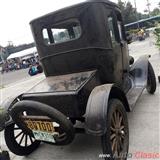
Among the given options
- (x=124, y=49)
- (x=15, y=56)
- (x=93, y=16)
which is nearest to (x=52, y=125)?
(x=93, y=16)

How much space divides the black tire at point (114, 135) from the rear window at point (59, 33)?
1.62 metres

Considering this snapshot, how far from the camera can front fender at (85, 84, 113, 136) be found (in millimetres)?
3227

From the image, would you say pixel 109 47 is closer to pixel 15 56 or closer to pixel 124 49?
pixel 124 49

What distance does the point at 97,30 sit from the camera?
438cm

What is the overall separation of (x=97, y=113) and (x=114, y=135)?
508mm

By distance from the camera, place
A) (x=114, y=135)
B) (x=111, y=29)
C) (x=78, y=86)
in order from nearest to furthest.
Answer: (x=114, y=135) → (x=78, y=86) → (x=111, y=29)

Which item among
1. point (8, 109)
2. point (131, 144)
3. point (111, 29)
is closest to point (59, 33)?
point (111, 29)

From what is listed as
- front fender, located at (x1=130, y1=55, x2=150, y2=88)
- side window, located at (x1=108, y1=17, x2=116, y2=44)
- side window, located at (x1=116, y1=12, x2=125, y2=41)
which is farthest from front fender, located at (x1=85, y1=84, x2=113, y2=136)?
side window, located at (x1=116, y1=12, x2=125, y2=41)

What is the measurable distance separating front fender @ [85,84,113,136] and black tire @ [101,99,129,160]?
0.13 m

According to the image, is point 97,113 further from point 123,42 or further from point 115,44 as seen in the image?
point 123,42

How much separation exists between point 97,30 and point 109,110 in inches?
58.1

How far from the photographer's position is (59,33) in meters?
5.01

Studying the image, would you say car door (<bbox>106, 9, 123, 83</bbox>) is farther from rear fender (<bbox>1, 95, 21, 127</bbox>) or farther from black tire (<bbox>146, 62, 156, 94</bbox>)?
rear fender (<bbox>1, 95, 21, 127</bbox>)

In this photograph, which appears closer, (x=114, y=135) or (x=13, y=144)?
(x=114, y=135)
